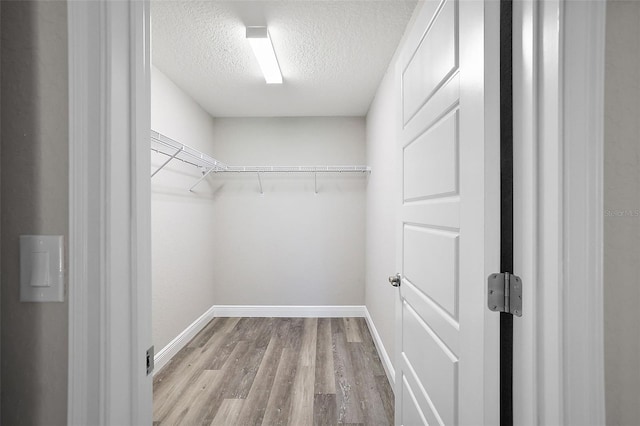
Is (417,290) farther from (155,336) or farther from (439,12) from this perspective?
(155,336)

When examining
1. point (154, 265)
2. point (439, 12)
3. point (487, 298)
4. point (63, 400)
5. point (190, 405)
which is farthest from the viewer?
point (154, 265)

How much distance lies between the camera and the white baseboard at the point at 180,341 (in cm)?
233

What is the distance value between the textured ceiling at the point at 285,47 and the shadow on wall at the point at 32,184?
1334 mm

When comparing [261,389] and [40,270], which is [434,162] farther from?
[261,389]

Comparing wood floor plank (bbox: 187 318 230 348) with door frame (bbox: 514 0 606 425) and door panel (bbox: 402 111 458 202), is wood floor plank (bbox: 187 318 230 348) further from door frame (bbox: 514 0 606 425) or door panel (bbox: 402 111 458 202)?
door frame (bbox: 514 0 606 425)

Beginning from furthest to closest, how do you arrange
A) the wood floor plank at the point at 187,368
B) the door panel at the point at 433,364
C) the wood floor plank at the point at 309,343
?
the wood floor plank at the point at 309,343 < the wood floor plank at the point at 187,368 < the door panel at the point at 433,364

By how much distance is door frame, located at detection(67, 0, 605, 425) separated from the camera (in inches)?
21.6

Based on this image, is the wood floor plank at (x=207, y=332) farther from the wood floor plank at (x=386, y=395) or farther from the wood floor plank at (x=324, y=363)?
the wood floor plank at (x=386, y=395)

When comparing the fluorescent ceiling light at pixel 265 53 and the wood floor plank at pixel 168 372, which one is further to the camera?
the wood floor plank at pixel 168 372

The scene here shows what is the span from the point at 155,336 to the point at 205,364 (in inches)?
18.0

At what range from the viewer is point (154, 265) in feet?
7.36

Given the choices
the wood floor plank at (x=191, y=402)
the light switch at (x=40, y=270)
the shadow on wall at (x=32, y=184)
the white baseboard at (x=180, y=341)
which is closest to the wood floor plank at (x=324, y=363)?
the wood floor plank at (x=191, y=402)

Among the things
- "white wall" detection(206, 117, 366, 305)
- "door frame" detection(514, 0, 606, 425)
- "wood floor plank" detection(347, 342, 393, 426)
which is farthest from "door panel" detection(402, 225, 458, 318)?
"white wall" detection(206, 117, 366, 305)
